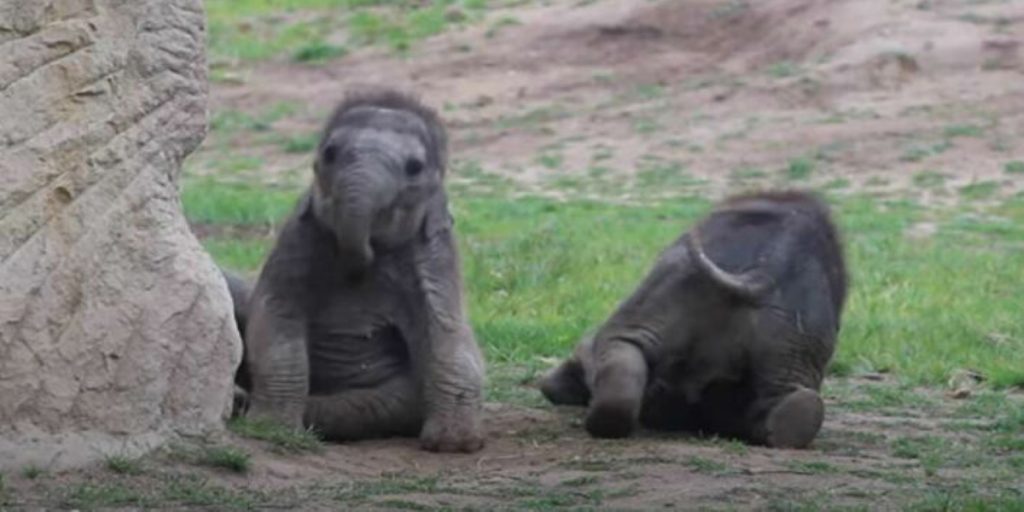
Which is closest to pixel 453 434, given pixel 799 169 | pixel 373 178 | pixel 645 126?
pixel 373 178

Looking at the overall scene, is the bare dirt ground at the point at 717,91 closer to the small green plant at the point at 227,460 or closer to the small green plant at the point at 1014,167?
the small green plant at the point at 1014,167

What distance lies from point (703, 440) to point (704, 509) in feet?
6.74

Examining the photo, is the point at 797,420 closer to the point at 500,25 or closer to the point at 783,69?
the point at 783,69

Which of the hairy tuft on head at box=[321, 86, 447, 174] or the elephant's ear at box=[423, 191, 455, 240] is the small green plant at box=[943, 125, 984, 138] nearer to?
the hairy tuft on head at box=[321, 86, 447, 174]

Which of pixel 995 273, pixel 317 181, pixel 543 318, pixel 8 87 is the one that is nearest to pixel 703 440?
pixel 317 181

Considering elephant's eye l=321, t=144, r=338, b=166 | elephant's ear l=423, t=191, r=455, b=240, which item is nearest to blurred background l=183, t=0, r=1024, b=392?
elephant's ear l=423, t=191, r=455, b=240

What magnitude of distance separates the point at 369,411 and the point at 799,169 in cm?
1241

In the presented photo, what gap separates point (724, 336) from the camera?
9.98m

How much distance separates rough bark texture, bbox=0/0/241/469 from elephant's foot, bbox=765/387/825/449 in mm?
2115

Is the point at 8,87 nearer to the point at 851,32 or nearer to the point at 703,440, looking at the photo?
the point at 703,440

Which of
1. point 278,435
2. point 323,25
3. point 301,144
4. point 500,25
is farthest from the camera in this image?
point 323,25

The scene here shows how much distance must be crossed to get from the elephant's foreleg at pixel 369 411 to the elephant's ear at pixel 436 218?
568mm

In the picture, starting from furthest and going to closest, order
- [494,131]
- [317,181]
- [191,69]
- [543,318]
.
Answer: [494,131] → [543,318] → [317,181] → [191,69]

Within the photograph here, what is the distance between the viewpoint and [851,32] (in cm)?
2630
